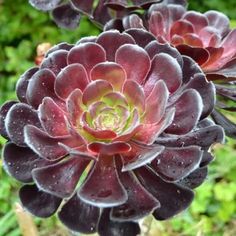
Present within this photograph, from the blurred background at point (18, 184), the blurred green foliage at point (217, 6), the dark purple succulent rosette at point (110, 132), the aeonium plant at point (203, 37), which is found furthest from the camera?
the blurred green foliage at point (217, 6)

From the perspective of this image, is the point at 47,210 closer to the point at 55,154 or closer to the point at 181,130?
the point at 55,154

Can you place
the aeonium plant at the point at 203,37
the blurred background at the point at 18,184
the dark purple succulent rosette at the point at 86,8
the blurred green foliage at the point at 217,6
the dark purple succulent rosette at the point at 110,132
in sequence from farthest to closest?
the blurred green foliage at the point at 217,6, the blurred background at the point at 18,184, the dark purple succulent rosette at the point at 86,8, the aeonium plant at the point at 203,37, the dark purple succulent rosette at the point at 110,132

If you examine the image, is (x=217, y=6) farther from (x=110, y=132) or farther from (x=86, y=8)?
(x=110, y=132)

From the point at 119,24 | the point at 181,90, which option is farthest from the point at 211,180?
the point at 181,90

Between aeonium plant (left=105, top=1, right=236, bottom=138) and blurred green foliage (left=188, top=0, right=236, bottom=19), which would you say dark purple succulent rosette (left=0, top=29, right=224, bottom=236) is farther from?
blurred green foliage (left=188, top=0, right=236, bottom=19)

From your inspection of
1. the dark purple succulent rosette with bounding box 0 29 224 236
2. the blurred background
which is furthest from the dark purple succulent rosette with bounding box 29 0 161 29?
the blurred background

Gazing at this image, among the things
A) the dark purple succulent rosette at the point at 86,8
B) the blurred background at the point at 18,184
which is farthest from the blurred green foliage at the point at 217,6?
the dark purple succulent rosette at the point at 86,8

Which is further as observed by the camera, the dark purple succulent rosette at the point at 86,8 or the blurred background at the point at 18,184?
the blurred background at the point at 18,184

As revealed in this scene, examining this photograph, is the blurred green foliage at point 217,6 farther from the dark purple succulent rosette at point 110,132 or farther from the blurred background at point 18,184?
the dark purple succulent rosette at point 110,132

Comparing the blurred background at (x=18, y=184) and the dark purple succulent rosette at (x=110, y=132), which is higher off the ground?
the dark purple succulent rosette at (x=110, y=132)
